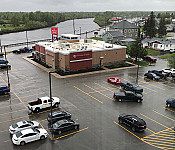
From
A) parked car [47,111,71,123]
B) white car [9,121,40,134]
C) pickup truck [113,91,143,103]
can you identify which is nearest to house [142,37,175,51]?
pickup truck [113,91,143,103]

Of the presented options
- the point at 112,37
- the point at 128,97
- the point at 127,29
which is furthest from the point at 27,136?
the point at 127,29

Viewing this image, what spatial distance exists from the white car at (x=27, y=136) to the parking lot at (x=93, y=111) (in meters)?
0.45

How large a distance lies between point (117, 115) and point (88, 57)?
22.7 m

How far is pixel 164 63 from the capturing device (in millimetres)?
54938

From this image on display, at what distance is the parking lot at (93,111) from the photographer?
19.8 meters

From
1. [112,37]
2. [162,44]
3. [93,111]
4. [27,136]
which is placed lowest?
[93,111]

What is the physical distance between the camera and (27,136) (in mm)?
19500

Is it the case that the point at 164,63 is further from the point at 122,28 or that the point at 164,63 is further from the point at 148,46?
the point at 122,28

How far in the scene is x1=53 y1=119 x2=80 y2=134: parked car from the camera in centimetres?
2114

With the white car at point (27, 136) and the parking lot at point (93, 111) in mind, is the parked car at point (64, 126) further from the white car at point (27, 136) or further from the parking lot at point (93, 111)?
the white car at point (27, 136)

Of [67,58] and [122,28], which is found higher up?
[122,28]

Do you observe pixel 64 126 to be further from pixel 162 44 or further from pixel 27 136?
pixel 162 44

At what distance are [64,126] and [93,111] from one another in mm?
5812

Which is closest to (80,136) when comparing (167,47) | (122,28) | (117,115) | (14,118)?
(117,115)
